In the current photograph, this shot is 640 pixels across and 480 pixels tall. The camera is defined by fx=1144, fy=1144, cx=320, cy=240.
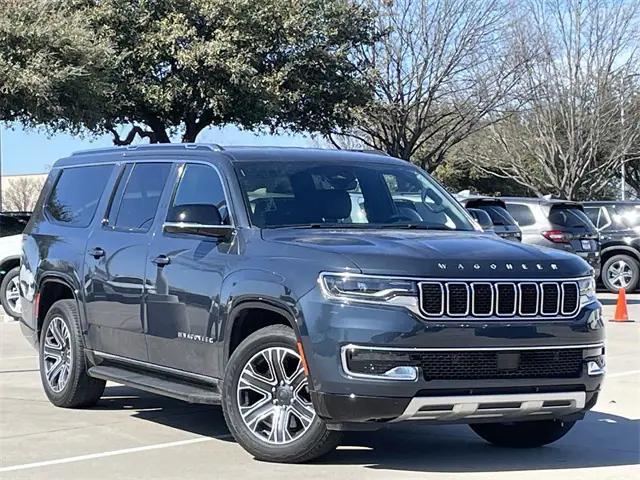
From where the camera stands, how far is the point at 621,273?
73.0ft

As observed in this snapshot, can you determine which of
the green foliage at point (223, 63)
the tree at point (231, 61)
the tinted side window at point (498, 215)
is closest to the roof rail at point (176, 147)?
the tinted side window at point (498, 215)

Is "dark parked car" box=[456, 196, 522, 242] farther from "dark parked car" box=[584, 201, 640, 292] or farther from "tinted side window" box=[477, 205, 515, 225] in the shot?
"dark parked car" box=[584, 201, 640, 292]

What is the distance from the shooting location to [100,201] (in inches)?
349

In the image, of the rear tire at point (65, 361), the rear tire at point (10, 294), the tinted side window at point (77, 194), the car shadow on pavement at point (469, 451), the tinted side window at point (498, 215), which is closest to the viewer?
Answer: the car shadow on pavement at point (469, 451)

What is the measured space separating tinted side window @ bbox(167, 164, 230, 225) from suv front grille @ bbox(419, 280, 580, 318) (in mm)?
1725

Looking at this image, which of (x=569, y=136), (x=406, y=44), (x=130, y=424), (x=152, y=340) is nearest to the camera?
(x=152, y=340)

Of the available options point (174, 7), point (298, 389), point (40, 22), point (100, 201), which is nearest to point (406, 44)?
point (174, 7)

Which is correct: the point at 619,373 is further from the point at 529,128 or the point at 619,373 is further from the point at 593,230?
the point at 529,128

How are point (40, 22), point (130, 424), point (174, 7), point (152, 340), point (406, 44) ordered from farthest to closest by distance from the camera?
point (406, 44)
point (174, 7)
point (40, 22)
point (130, 424)
point (152, 340)

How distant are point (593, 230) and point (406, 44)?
1352cm

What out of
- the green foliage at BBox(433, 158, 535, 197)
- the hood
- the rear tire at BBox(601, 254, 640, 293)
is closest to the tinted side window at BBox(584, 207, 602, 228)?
the rear tire at BBox(601, 254, 640, 293)

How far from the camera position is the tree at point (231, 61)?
28.4 m

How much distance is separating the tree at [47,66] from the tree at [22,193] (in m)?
29.9

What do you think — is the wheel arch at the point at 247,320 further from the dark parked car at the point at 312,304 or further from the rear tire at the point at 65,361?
the rear tire at the point at 65,361
